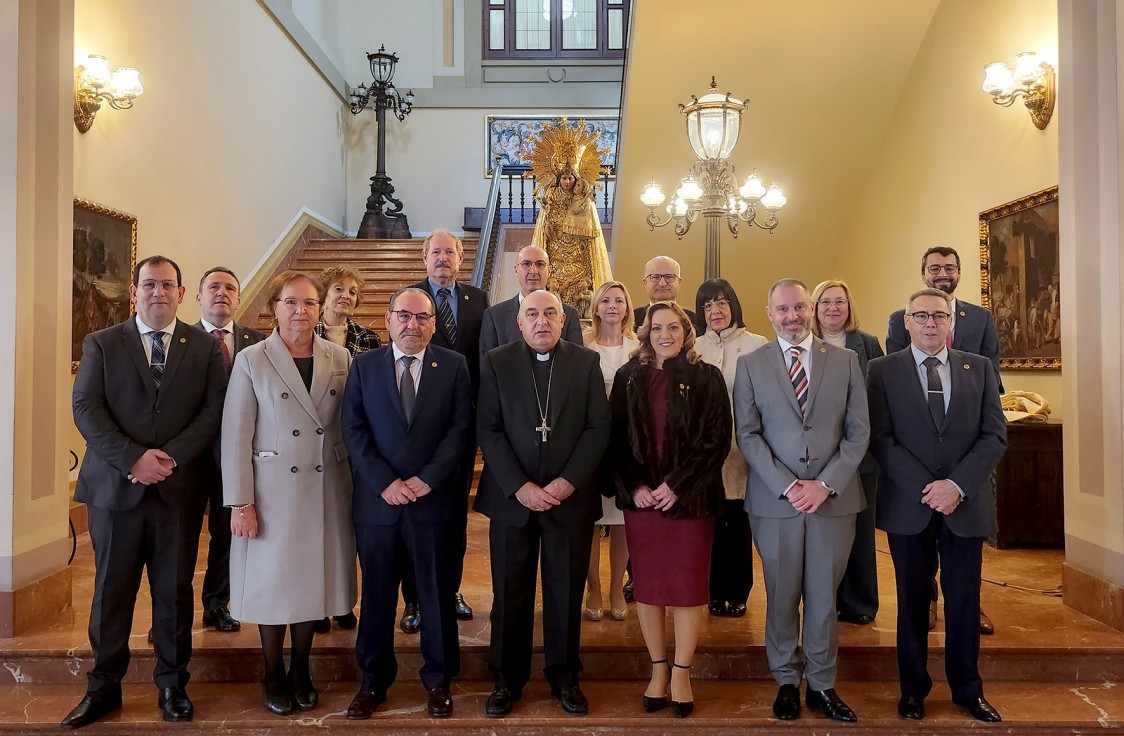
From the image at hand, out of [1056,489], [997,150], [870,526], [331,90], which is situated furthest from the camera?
[331,90]

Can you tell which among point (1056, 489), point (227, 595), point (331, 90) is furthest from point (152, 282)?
point (331, 90)

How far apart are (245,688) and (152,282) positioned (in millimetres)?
1634

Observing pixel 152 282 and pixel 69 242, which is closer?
pixel 152 282

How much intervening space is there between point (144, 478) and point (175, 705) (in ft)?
2.76

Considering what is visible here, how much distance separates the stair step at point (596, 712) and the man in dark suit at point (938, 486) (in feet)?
0.58

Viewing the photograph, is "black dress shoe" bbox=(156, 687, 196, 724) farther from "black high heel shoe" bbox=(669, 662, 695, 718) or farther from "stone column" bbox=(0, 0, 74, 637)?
"black high heel shoe" bbox=(669, 662, 695, 718)

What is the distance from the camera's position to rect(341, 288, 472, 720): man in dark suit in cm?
301

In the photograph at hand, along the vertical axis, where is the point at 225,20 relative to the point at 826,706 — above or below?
above

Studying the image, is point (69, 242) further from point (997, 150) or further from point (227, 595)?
point (997, 150)

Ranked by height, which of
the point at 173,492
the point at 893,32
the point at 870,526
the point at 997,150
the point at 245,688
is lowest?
the point at 245,688

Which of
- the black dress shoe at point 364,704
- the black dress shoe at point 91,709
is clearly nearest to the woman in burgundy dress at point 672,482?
the black dress shoe at point 364,704

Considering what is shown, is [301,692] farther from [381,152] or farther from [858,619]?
[381,152]

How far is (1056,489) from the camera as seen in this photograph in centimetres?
508

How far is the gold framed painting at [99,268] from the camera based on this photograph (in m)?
5.05
